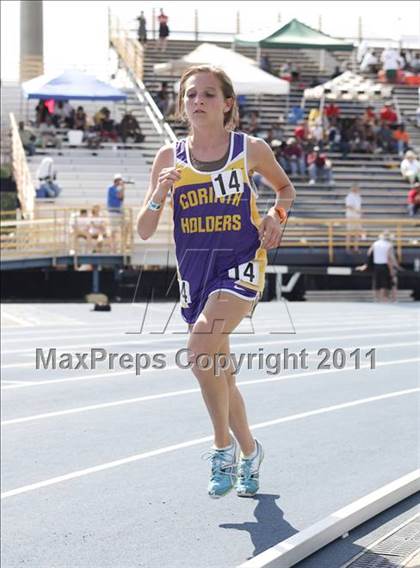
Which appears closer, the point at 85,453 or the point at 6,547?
the point at 85,453

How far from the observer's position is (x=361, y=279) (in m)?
22.6

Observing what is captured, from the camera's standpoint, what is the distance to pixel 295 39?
31.7 metres

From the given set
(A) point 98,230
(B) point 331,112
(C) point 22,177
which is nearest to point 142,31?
(B) point 331,112

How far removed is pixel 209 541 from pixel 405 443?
619 centimetres

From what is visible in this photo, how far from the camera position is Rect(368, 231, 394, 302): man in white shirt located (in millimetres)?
19422

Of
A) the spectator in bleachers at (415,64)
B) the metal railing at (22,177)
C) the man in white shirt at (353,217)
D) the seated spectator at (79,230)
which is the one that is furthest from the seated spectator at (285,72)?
the seated spectator at (79,230)

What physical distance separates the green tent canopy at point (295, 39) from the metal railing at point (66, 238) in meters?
9.63

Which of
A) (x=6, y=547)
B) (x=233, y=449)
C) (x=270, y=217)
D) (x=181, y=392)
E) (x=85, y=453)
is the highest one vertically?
(x=270, y=217)

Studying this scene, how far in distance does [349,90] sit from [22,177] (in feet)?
26.1

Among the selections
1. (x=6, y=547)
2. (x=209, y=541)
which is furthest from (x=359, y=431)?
(x=6, y=547)

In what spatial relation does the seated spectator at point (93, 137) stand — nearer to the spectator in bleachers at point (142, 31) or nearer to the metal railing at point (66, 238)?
the metal railing at point (66, 238)

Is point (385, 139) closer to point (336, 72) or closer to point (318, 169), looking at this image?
point (318, 169)

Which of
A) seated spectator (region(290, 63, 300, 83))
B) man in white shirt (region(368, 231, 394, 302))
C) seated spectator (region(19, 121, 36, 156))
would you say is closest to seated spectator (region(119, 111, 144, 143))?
seated spectator (region(19, 121, 36, 156))

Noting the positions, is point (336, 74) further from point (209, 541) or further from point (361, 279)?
point (209, 541)
